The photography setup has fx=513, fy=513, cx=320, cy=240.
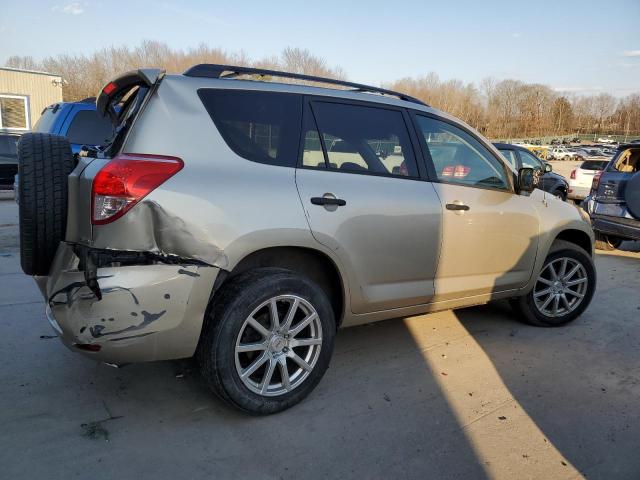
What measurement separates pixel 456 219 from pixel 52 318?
2.58 metres

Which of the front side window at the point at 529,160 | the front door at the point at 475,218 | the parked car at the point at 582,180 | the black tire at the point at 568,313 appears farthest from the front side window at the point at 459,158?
the parked car at the point at 582,180

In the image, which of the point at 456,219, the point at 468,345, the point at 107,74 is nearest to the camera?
the point at 456,219

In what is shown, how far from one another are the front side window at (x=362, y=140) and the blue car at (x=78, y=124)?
5111 mm

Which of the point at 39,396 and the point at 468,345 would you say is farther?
the point at 468,345

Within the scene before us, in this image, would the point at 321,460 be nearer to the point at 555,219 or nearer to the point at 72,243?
the point at 72,243

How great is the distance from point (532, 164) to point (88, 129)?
9.22m

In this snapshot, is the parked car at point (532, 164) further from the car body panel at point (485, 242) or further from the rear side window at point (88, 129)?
the rear side window at point (88, 129)

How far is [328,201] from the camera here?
3.00 meters

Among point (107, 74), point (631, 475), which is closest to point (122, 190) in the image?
point (631, 475)

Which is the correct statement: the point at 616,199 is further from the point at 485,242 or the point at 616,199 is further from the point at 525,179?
the point at 485,242

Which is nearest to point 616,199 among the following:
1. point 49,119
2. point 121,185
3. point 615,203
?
point 615,203

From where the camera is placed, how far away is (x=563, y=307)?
464 cm

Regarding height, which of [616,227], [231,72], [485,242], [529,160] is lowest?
[616,227]

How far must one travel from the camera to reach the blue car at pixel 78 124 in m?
7.33
